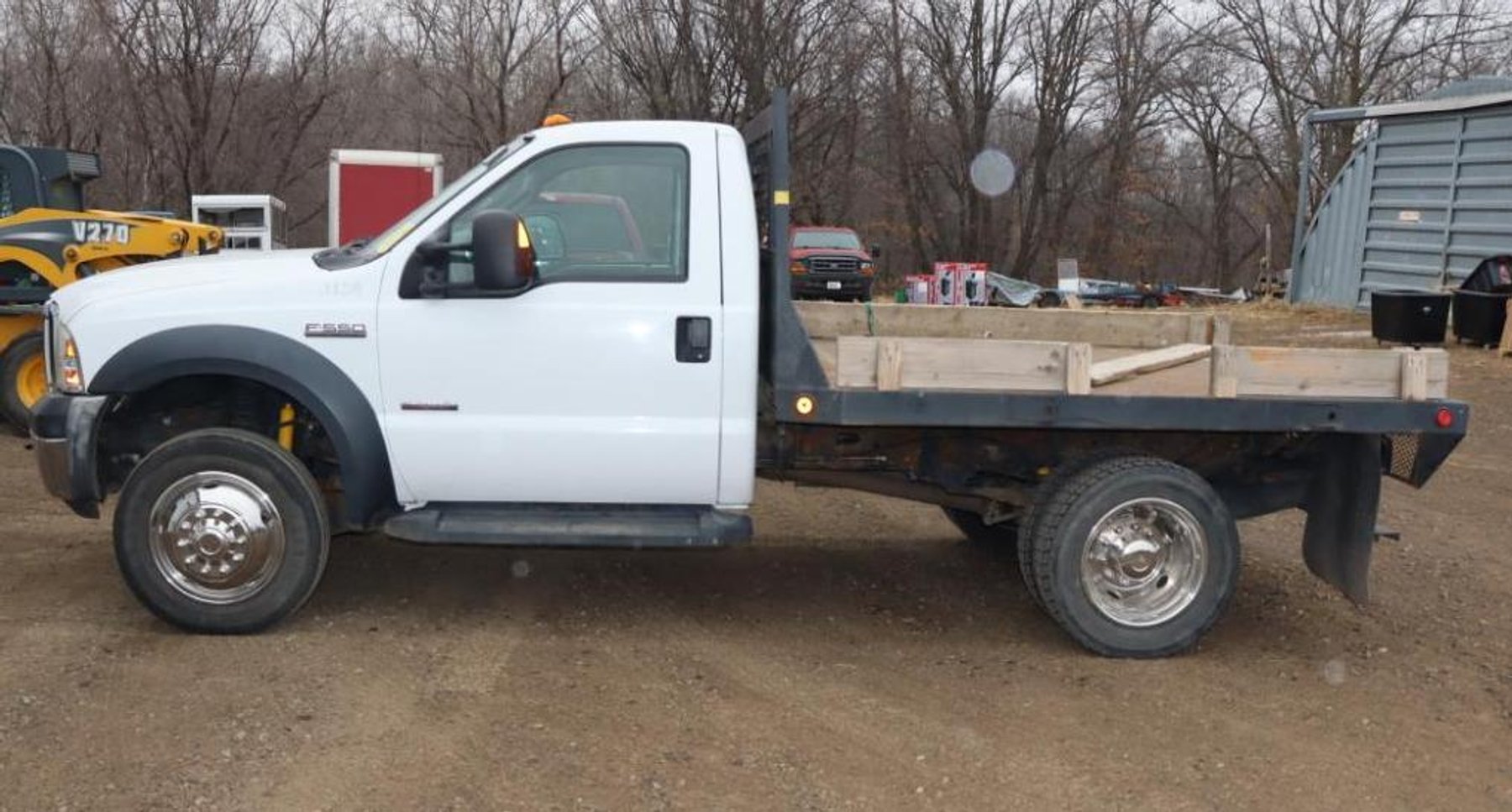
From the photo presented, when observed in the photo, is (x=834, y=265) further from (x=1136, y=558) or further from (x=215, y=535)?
(x=215, y=535)

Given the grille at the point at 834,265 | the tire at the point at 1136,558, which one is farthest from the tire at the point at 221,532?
the grille at the point at 834,265

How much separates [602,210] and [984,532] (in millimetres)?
3079

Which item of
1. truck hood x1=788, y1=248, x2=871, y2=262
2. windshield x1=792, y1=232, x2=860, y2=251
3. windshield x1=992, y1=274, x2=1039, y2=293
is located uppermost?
windshield x1=792, y1=232, x2=860, y2=251

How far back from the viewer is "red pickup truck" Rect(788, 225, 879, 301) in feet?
84.7

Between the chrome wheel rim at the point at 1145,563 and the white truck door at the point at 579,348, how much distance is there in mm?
1632

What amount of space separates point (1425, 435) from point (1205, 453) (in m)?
0.88

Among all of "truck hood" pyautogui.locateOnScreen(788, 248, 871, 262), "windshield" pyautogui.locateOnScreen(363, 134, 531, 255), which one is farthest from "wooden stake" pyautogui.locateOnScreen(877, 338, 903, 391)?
"truck hood" pyautogui.locateOnScreen(788, 248, 871, 262)

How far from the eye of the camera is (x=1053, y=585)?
5113mm

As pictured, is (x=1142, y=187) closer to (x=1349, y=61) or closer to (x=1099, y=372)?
(x=1349, y=61)

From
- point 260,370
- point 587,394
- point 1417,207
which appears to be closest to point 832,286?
point 1417,207

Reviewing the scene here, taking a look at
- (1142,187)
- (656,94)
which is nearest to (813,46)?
(656,94)

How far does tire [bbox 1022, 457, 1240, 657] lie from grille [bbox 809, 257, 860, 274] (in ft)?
68.6

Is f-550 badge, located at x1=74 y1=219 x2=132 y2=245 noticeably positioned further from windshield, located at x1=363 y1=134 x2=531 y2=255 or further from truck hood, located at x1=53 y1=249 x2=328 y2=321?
windshield, located at x1=363 y1=134 x2=531 y2=255

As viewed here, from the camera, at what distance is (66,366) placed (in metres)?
5.05
